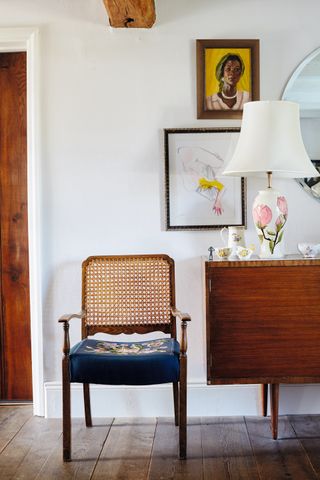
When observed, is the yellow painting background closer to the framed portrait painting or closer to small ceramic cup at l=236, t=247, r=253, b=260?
the framed portrait painting

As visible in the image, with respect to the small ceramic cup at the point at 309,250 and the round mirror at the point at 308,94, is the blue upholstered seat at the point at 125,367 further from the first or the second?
the round mirror at the point at 308,94

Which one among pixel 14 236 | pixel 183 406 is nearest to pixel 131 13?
pixel 14 236

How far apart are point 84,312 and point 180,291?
1.77ft

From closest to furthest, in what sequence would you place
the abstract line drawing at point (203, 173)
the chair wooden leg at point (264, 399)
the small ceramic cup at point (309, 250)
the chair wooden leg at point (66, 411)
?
the chair wooden leg at point (66, 411)
the small ceramic cup at point (309, 250)
the chair wooden leg at point (264, 399)
the abstract line drawing at point (203, 173)

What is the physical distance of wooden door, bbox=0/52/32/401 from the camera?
121 inches

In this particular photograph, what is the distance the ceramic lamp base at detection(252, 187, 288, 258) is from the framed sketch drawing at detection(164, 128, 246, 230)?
37cm

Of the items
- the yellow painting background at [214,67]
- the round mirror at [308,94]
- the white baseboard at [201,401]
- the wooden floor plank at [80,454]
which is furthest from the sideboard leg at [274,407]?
the yellow painting background at [214,67]

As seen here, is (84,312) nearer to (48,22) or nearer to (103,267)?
(103,267)

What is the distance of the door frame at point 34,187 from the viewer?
9.57ft

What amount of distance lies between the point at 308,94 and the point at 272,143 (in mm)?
558

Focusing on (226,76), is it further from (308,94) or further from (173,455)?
(173,455)

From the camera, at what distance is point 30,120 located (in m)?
2.94

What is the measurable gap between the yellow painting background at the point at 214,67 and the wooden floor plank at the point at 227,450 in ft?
5.61

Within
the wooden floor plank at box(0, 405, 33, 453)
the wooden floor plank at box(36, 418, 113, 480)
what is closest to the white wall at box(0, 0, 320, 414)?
the wooden floor plank at box(0, 405, 33, 453)
